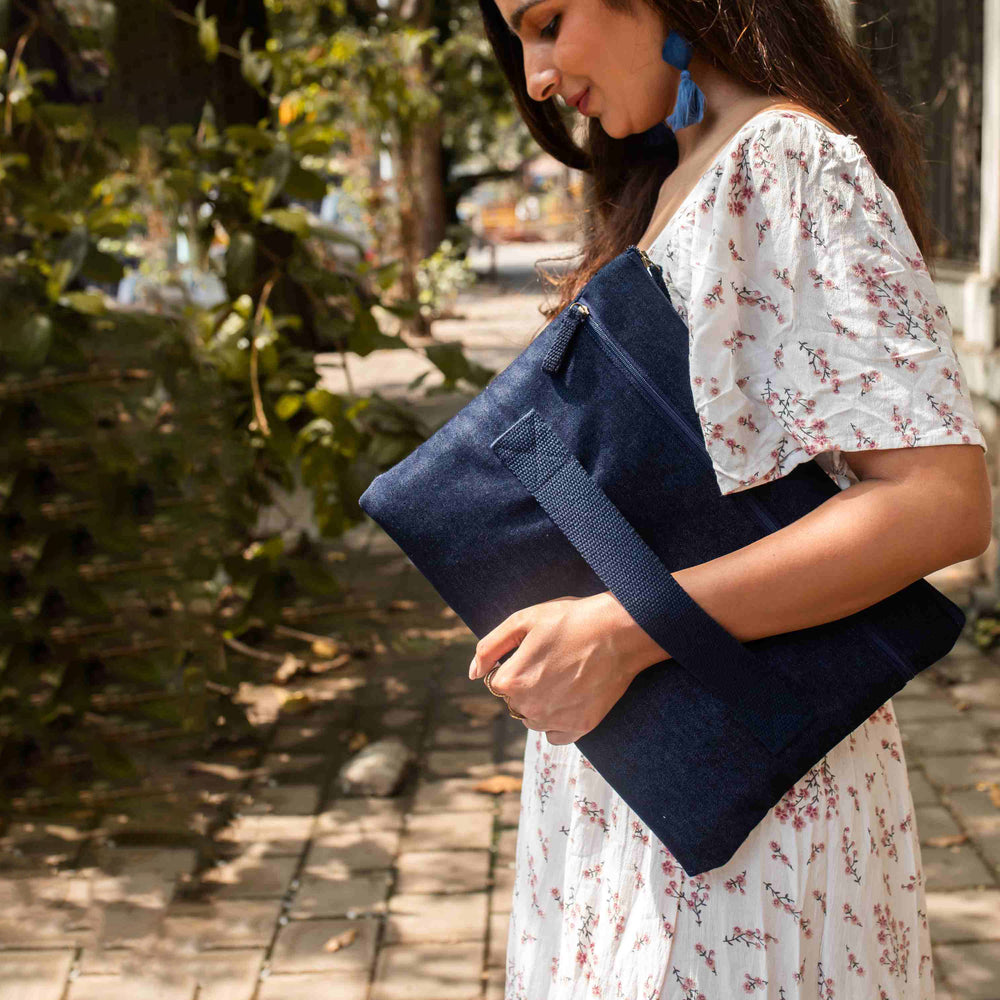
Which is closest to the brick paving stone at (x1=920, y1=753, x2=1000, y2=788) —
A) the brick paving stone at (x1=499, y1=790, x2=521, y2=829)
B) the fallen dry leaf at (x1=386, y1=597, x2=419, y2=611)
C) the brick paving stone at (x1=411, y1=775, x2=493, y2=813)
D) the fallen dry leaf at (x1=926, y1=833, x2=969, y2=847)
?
the fallen dry leaf at (x1=926, y1=833, x2=969, y2=847)

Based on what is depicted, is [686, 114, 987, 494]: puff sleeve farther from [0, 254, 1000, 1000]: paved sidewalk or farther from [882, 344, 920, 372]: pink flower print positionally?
[0, 254, 1000, 1000]: paved sidewalk

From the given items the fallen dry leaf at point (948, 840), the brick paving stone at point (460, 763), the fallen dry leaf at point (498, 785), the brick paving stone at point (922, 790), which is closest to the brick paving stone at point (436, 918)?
the fallen dry leaf at point (498, 785)

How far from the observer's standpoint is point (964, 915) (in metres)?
2.74

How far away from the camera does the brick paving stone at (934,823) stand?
308cm

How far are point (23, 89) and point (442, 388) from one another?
1422 mm

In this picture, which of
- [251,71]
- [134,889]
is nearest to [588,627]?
[134,889]

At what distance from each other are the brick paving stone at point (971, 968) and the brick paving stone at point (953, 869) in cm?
23

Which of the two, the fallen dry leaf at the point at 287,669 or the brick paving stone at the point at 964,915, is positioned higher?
the brick paving stone at the point at 964,915

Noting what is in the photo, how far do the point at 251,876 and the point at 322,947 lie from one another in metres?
0.41

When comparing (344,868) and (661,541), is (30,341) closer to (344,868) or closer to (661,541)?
(344,868)

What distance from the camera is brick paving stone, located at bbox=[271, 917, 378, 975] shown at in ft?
8.70

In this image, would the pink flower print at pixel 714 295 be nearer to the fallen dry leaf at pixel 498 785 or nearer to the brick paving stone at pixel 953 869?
the brick paving stone at pixel 953 869

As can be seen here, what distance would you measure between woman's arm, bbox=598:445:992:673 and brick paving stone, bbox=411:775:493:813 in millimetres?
2485

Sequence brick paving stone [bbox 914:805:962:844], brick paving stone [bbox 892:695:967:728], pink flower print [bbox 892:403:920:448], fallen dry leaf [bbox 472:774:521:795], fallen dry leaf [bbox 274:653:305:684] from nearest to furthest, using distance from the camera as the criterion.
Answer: pink flower print [bbox 892:403:920:448] < brick paving stone [bbox 914:805:962:844] < fallen dry leaf [bbox 472:774:521:795] < brick paving stone [bbox 892:695:967:728] < fallen dry leaf [bbox 274:653:305:684]
